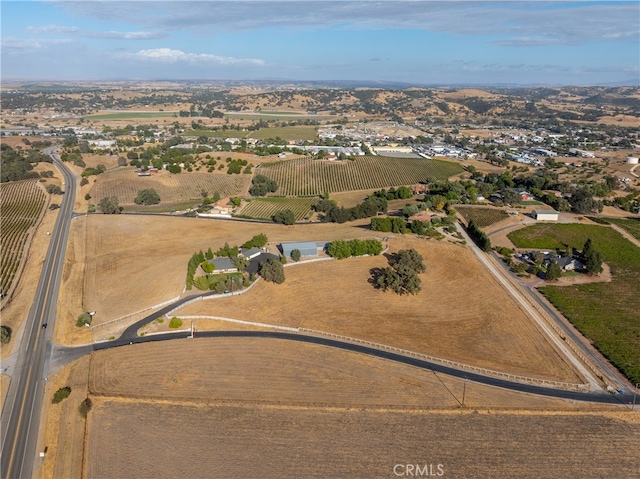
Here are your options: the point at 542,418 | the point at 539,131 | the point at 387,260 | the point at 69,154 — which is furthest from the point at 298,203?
the point at 539,131

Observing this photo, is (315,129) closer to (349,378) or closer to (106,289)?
(106,289)

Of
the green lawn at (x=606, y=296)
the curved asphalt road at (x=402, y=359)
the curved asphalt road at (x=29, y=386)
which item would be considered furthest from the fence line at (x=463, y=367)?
the curved asphalt road at (x=29, y=386)

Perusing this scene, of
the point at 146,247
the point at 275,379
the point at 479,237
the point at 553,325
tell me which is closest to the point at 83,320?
the point at 275,379

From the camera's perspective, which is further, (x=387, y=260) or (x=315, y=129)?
(x=315, y=129)

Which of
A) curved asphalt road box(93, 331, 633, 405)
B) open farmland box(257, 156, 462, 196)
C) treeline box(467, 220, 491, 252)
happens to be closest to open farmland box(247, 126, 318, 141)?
open farmland box(257, 156, 462, 196)

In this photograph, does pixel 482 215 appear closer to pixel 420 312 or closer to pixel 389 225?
pixel 389 225

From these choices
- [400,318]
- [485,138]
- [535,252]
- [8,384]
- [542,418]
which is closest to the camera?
[542,418]

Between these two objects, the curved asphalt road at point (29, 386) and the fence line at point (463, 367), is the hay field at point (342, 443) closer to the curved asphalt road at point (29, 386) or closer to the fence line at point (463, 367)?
the fence line at point (463, 367)
